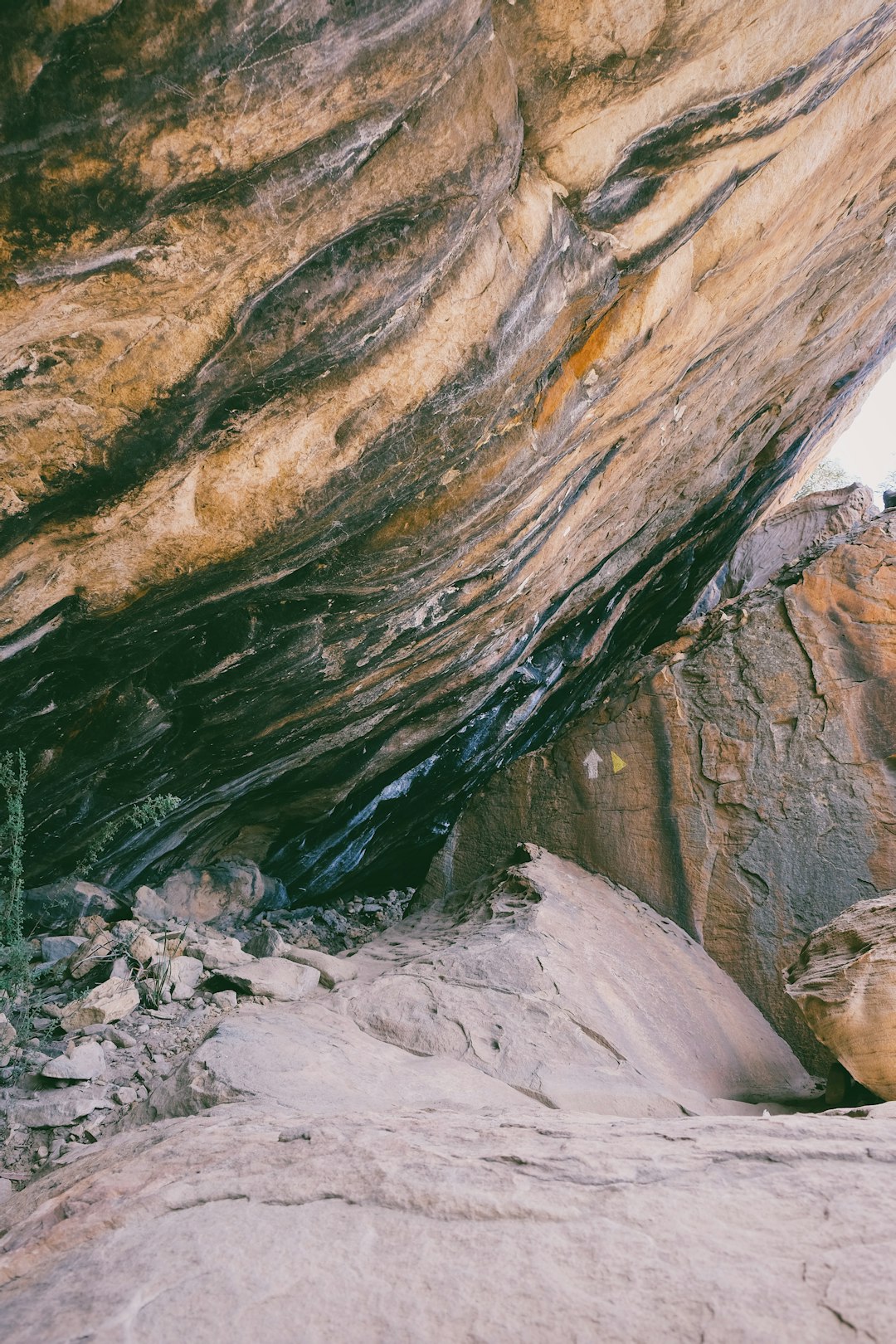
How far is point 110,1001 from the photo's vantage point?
3.85m

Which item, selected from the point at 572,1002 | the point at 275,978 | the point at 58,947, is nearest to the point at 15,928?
the point at 58,947

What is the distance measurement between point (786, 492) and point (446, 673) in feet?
21.2

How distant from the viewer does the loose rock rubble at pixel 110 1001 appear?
3.18 m

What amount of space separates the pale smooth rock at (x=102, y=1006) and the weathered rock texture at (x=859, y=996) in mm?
3452

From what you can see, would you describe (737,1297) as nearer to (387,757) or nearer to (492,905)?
(492,905)

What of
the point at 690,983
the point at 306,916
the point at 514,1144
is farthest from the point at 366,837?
the point at 514,1144

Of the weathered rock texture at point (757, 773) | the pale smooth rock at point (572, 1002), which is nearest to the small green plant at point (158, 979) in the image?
the pale smooth rock at point (572, 1002)

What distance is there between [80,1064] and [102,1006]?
0.44m

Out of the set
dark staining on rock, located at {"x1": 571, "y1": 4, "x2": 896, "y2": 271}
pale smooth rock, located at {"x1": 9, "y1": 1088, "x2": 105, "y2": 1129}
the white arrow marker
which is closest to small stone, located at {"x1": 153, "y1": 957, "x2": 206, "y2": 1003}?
pale smooth rock, located at {"x1": 9, "y1": 1088, "x2": 105, "y2": 1129}

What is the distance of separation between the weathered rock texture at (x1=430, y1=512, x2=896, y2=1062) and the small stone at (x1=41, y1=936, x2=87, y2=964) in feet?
11.4

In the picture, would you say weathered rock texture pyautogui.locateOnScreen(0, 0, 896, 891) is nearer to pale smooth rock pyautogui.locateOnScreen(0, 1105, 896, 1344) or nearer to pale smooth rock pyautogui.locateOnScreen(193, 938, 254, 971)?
pale smooth rock pyautogui.locateOnScreen(193, 938, 254, 971)

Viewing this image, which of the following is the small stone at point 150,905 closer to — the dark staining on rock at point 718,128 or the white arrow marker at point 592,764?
the white arrow marker at point 592,764

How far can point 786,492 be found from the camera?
1048 cm

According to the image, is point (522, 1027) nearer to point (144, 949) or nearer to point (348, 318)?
point (144, 949)
